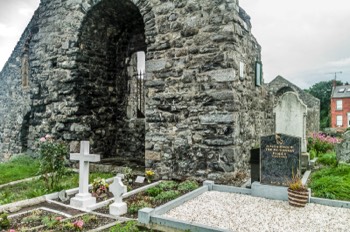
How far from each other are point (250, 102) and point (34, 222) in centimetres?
534

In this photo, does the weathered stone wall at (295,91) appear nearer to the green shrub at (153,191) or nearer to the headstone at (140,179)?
the headstone at (140,179)

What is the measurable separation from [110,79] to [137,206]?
5.34 meters

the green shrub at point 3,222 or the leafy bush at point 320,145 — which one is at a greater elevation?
the leafy bush at point 320,145

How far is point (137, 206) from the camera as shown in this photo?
4.62 meters

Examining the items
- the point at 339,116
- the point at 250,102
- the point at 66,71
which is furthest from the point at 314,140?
the point at 339,116

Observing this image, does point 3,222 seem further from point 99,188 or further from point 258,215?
point 258,215

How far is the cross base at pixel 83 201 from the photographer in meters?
4.75

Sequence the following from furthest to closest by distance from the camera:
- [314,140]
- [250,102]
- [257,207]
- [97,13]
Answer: [314,140] < [97,13] < [250,102] < [257,207]

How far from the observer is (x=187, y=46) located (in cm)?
648

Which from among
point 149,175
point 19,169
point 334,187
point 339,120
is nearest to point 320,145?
point 334,187

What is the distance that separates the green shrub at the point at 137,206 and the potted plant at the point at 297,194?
2.24m

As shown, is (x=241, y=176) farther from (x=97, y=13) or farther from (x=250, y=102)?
(x=97, y=13)

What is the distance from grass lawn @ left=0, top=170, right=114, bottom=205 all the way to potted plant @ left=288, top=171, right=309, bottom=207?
13.6ft

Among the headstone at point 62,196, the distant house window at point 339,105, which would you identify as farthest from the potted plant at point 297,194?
the distant house window at point 339,105
